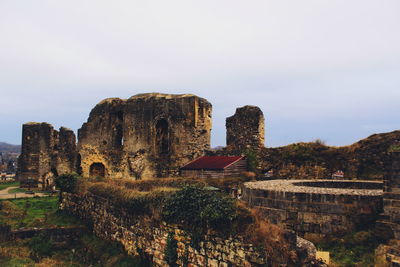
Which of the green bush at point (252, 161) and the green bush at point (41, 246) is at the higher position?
the green bush at point (252, 161)

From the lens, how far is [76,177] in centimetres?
1789

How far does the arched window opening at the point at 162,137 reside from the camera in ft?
82.5

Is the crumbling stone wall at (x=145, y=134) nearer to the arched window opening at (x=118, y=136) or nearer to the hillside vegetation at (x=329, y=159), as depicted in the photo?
the arched window opening at (x=118, y=136)

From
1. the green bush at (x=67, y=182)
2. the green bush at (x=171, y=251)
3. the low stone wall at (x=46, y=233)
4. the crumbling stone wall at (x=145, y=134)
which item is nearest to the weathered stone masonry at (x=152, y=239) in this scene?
the green bush at (x=171, y=251)

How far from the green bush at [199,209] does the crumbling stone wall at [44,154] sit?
25.2 meters

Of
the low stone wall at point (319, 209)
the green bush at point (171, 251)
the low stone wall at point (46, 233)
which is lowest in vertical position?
the low stone wall at point (46, 233)

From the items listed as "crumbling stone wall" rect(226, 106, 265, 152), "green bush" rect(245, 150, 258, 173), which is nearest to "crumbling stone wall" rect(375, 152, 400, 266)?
"green bush" rect(245, 150, 258, 173)

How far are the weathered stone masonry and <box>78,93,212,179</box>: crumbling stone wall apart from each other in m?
8.75

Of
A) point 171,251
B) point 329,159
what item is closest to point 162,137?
point 329,159

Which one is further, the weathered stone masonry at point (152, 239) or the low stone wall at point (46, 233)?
the low stone wall at point (46, 233)

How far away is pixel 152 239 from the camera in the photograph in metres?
10.2

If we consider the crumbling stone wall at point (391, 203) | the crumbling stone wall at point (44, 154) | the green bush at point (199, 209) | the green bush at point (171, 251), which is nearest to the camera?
the crumbling stone wall at point (391, 203)

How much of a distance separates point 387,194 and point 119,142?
22.4 metres

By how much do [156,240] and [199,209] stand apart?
80.5 inches
